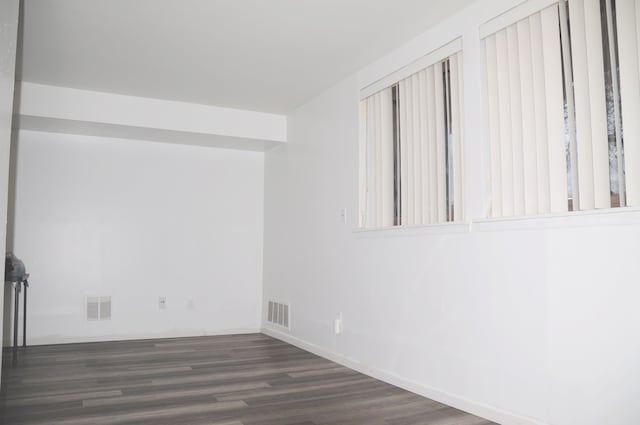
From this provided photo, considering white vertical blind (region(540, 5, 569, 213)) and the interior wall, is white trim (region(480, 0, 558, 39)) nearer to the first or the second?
white vertical blind (region(540, 5, 569, 213))

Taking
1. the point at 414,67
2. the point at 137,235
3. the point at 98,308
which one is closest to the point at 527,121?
the point at 414,67

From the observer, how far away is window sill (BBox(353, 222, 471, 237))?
10.6 feet

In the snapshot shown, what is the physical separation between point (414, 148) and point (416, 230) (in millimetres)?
628

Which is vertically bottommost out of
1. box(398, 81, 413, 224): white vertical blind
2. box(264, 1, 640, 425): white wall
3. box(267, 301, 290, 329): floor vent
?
box(267, 301, 290, 329): floor vent

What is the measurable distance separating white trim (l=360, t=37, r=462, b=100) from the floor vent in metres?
2.53

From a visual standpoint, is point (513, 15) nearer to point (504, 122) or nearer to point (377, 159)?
point (504, 122)

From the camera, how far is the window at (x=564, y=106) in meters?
2.39

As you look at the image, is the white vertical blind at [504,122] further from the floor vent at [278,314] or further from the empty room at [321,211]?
the floor vent at [278,314]

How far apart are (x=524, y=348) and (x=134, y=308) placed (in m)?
4.35

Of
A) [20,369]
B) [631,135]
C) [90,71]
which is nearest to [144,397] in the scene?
[20,369]

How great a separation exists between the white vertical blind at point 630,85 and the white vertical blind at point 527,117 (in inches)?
13.7

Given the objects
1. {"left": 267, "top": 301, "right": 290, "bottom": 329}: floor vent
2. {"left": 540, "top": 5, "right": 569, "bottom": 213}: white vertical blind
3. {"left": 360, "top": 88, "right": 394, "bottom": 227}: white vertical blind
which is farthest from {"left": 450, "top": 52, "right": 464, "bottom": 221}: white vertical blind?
{"left": 267, "top": 301, "right": 290, "bottom": 329}: floor vent

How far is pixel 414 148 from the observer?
3.79m

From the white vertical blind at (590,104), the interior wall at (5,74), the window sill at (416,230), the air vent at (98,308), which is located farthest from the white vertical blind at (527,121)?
the air vent at (98,308)
